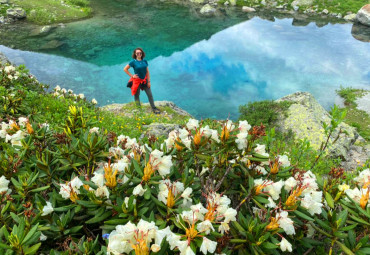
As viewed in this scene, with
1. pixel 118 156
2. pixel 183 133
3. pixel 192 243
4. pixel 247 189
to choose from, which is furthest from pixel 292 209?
pixel 118 156

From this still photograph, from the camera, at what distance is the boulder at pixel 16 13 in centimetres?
2920

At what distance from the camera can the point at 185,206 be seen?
2498 mm

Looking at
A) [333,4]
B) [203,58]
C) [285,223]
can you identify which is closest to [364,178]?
[285,223]

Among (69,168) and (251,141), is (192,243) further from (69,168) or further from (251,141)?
(69,168)

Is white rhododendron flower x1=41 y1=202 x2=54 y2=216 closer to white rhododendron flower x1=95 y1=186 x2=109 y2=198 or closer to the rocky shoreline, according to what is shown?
white rhododendron flower x1=95 y1=186 x2=109 y2=198

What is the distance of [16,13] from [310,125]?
110ft

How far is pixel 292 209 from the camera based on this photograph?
8.10 ft

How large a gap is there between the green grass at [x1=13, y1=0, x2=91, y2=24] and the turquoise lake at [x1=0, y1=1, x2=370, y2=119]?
2.15m

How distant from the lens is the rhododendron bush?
218cm

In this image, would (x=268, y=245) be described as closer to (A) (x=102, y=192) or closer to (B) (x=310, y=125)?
(A) (x=102, y=192)

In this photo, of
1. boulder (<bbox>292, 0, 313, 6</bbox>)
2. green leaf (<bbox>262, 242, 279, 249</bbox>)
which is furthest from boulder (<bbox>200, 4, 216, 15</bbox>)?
green leaf (<bbox>262, 242, 279, 249</bbox>)

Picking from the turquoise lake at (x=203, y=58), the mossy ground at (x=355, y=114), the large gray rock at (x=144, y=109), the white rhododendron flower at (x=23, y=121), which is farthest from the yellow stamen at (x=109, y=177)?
the mossy ground at (x=355, y=114)

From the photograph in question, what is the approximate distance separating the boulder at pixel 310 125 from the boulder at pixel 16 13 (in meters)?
31.4

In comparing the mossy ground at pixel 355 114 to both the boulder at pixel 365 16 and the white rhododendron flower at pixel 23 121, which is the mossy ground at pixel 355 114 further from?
the boulder at pixel 365 16
